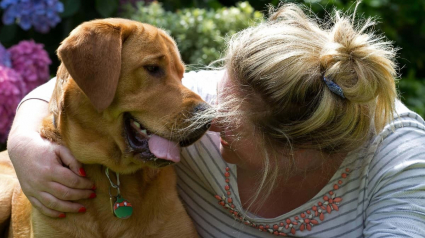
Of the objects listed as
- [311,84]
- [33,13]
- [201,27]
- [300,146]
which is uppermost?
[311,84]

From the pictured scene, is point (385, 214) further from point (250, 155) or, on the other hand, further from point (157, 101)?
point (157, 101)

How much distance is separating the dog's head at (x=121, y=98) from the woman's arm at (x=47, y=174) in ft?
0.25

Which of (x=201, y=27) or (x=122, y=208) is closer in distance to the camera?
(x=122, y=208)

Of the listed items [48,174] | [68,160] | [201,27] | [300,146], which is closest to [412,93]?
[201,27]

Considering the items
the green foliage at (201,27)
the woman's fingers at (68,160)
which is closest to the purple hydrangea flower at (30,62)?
the green foliage at (201,27)

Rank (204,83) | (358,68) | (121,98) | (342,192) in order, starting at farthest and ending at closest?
1. (204,83)
2. (342,192)
3. (121,98)
4. (358,68)

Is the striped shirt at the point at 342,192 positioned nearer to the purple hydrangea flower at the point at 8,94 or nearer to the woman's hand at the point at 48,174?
the woman's hand at the point at 48,174

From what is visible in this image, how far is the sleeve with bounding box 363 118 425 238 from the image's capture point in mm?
2469

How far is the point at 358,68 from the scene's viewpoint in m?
2.34

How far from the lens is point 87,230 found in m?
2.59

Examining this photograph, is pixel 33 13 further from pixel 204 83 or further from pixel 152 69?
pixel 152 69

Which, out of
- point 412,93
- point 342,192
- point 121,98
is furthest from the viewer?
point 412,93

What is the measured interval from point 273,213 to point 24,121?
129 centimetres

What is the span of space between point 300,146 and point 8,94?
238cm
